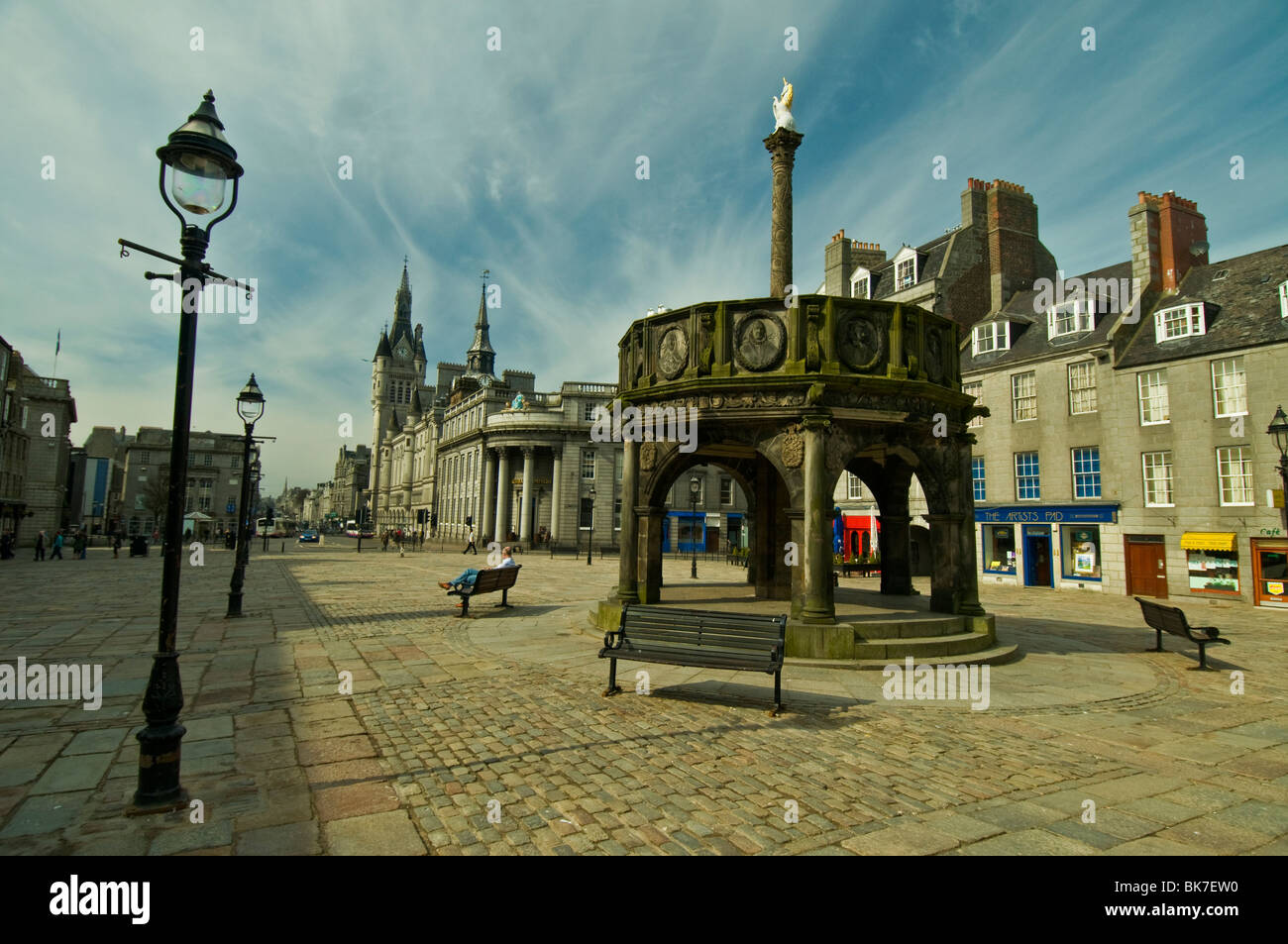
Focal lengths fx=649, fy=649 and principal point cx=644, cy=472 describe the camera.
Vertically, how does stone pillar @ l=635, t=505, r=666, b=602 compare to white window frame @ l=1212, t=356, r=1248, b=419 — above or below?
below

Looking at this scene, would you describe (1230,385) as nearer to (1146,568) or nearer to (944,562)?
(1146,568)

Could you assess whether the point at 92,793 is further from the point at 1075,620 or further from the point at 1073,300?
the point at 1073,300

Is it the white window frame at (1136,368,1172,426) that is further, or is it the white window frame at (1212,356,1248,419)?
the white window frame at (1136,368,1172,426)

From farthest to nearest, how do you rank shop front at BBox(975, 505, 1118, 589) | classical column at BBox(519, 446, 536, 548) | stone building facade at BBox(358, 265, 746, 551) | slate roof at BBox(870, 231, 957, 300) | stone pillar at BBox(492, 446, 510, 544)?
stone pillar at BBox(492, 446, 510, 544)
classical column at BBox(519, 446, 536, 548)
stone building facade at BBox(358, 265, 746, 551)
slate roof at BBox(870, 231, 957, 300)
shop front at BBox(975, 505, 1118, 589)

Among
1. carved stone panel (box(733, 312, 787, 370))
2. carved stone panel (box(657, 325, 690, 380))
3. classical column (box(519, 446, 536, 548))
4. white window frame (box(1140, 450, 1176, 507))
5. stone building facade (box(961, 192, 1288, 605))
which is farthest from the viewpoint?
classical column (box(519, 446, 536, 548))

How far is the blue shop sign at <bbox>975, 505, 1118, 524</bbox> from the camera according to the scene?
25078 millimetres

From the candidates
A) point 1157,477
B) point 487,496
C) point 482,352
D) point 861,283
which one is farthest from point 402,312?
point 1157,477

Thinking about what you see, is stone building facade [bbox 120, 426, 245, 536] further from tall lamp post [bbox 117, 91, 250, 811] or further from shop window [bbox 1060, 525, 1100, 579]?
tall lamp post [bbox 117, 91, 250, 811]

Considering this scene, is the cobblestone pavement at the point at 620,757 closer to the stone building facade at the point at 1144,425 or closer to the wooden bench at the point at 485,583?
the wooden bench at the point at 485,583

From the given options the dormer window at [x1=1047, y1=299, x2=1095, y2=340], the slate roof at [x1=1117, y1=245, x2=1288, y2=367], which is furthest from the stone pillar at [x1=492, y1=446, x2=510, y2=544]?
the slate roof at [x1=1117, y1=245, x2=1288, y2=367]

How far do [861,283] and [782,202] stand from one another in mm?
27032

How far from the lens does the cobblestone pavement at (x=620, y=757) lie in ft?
13.9

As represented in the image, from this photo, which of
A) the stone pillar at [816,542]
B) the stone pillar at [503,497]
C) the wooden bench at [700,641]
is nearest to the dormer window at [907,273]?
the stone pillar at [816,542]

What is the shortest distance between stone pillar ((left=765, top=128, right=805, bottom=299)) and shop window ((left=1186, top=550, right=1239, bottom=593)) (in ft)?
66.1
